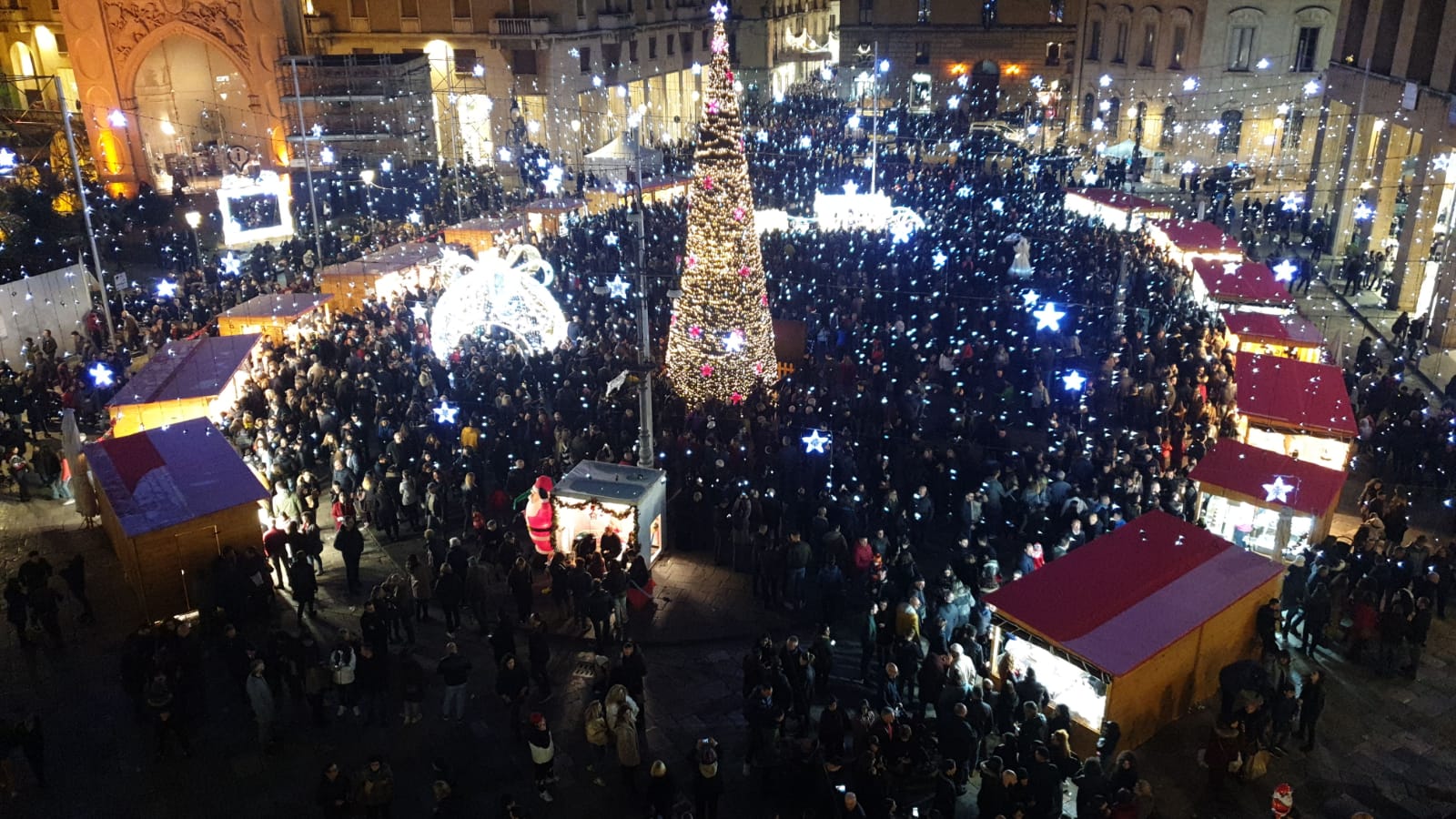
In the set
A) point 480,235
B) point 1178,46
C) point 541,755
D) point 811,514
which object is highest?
point 1178,46

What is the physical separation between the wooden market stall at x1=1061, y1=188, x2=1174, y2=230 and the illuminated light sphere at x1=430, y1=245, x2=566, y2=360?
1553cm

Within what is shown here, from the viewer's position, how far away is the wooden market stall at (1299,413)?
1326cm

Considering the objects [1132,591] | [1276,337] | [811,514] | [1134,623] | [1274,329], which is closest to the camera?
[1134,623]

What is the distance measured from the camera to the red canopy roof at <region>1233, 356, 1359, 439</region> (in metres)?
13.3

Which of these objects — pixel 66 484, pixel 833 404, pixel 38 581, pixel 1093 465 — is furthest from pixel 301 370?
pixel 1093 465

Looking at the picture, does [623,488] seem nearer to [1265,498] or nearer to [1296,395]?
[1265,498]

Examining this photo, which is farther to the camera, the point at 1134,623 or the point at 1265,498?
the point at 1265,498

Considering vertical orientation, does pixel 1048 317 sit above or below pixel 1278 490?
above

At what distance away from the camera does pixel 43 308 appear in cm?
2042

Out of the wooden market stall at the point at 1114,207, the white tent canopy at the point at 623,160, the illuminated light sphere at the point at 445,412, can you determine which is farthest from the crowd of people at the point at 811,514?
the white tent canopy at the point at 623,160

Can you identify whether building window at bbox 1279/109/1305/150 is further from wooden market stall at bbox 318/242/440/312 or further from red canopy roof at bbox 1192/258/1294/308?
wooden market stall at bbox 318/242/440/312

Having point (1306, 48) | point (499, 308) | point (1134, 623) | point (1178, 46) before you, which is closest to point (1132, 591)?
point (1134, 623)

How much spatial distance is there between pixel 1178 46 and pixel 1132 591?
35132 mm

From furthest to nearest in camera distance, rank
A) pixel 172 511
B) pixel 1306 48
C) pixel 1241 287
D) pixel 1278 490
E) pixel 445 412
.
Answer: pixel 1306 48, pixel 1241 287, pixel 445 412, pixel 1278 490, pixel 172 511
